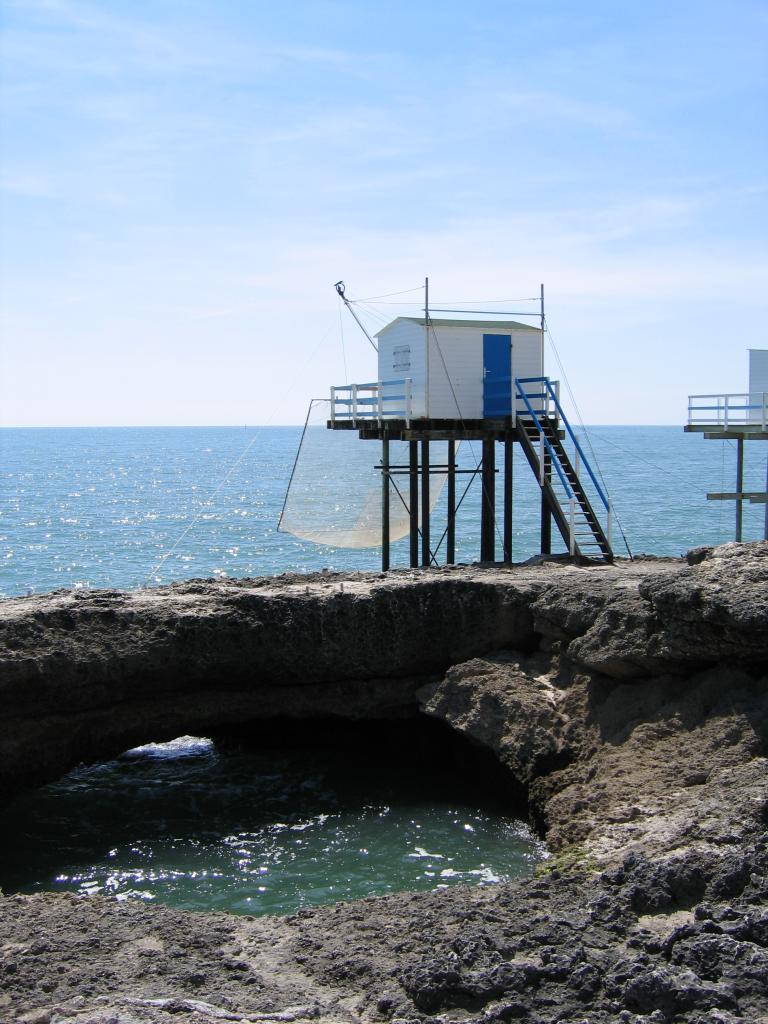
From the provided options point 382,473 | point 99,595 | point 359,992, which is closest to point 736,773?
point 359,992

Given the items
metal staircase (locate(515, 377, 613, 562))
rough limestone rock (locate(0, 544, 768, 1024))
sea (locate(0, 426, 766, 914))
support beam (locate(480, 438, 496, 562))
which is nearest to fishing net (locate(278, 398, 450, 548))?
sea (locate(0, 426, 766, 914))

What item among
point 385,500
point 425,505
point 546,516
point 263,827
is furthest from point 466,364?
point 263,827

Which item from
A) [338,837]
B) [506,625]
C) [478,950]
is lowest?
[338,837]

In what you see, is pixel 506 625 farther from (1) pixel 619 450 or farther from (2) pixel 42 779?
(1) pixel 619 450

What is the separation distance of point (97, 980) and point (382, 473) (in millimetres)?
17064

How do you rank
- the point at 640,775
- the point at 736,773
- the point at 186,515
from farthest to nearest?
the point at 186,515 < the point at 640,775 < the point at 736,773

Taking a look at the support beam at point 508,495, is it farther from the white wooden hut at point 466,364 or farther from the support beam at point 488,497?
the white wooden hut at point 466,364

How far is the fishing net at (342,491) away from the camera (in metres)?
24.4

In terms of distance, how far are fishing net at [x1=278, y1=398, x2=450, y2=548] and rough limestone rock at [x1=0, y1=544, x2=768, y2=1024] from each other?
8020mm

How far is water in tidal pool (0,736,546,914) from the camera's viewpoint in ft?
38.3

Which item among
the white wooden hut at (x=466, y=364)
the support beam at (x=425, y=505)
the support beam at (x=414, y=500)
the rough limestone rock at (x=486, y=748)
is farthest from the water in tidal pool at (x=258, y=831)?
the white wooden hut at (x=466, y=364)

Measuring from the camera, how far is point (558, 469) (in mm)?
19625

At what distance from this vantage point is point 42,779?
1466cm

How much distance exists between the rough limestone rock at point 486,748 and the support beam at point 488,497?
15.6ft
